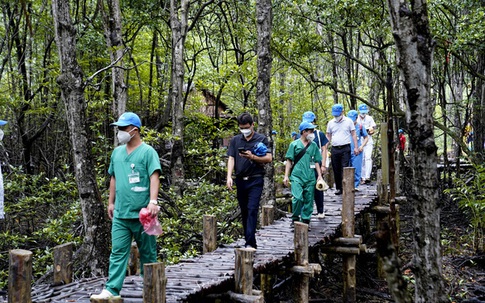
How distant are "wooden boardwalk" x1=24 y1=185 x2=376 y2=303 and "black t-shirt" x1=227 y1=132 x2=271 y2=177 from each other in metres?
1.20

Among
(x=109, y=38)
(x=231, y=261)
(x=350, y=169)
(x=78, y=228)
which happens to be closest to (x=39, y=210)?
(x=78, y=228)

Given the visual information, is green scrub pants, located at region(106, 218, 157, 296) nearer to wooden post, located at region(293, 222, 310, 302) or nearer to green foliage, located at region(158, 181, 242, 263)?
wooden post, located at region(293, 222, 310, 302)

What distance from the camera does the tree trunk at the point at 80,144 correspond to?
7.04 meters

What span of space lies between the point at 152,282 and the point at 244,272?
1516mm

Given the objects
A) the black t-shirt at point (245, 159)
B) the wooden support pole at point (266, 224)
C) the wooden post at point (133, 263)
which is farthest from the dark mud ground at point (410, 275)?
the black t-shirt at point (245, 159)

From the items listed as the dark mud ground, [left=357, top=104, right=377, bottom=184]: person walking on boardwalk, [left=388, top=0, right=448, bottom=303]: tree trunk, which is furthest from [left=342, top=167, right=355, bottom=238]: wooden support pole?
[left=388, top=0, right=448, bottom=303]: tree trunk

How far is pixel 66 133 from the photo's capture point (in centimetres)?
1518

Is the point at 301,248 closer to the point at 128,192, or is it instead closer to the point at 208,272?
the point at 208,272

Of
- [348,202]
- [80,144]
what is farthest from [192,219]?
[80,144]

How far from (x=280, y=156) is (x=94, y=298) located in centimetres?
1689

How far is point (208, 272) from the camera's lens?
19.7ft

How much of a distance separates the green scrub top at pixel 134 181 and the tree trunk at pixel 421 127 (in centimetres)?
245

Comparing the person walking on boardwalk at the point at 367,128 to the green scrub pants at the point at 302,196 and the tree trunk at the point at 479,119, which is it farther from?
the green scrub pants at the point at 302,196

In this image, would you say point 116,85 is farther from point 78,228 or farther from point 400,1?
point 400,1
